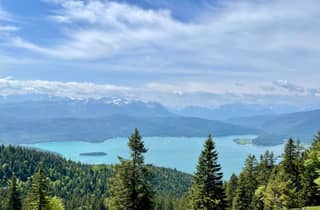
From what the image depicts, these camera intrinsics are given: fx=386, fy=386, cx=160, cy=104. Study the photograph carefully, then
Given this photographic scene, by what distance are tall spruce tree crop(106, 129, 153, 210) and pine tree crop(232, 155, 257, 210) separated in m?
32.6

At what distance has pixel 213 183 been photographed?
3020 cm

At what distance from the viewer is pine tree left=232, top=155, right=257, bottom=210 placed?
58531mm

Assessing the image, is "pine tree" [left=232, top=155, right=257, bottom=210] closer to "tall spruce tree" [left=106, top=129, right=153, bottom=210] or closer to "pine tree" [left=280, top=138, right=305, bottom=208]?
"pine tree" [left=280, top=138, right=305, bottom=208]

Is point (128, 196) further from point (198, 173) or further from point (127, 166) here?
point (198, 173)

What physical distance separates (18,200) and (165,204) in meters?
72.9

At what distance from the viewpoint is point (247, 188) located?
200ft

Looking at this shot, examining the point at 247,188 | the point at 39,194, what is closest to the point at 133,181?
the point at 39,194

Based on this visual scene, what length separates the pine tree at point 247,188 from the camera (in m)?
58.5

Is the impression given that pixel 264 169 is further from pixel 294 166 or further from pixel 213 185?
pixel 213 185

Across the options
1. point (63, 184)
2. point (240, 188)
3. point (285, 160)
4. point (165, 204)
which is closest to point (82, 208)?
point (165, 204)

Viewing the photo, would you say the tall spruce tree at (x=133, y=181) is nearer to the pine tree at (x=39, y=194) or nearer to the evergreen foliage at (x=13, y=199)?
the pine tree at (x=39, y=194)

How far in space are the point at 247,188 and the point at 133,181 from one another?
36450 mm

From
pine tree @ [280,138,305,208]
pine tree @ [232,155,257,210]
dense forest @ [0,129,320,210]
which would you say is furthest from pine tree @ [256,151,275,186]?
pine tree @ [280,138,305,208]

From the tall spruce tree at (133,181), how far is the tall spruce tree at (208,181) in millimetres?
3975
